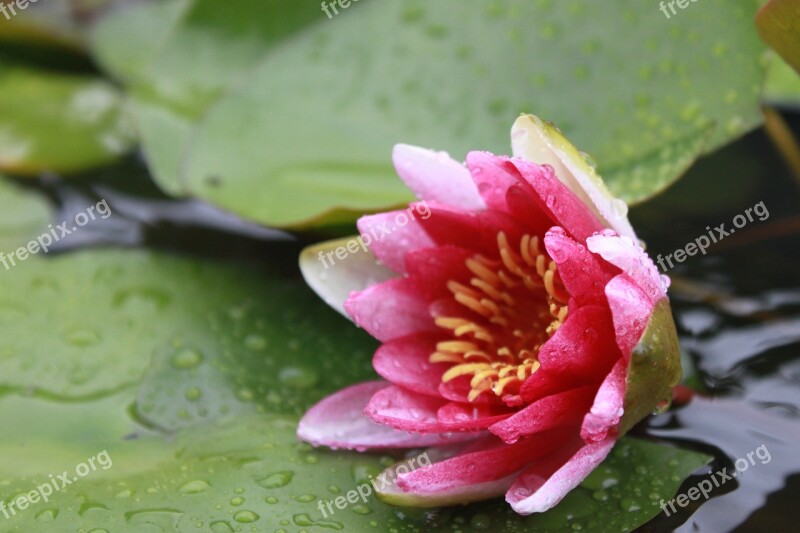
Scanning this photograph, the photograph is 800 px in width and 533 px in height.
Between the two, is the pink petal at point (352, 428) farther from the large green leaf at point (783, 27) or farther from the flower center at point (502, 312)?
the large green leaf at point (783, 27)

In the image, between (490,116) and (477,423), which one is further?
(490,116)

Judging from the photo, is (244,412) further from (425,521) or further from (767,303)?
(767,303)

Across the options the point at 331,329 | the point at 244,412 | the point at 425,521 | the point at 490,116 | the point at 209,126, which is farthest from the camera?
the point at 209,126

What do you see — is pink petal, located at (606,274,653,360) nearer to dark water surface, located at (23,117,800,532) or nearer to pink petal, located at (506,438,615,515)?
pink petal, located at (506,438,615,515)

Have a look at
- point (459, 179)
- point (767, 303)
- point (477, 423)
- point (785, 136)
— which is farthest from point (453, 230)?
point (785, 136)

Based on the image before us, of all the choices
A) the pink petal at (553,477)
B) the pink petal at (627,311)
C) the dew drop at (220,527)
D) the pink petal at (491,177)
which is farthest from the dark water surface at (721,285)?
the dew drop at (220,527)

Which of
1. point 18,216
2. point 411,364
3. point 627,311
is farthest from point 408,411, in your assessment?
point 18,216
